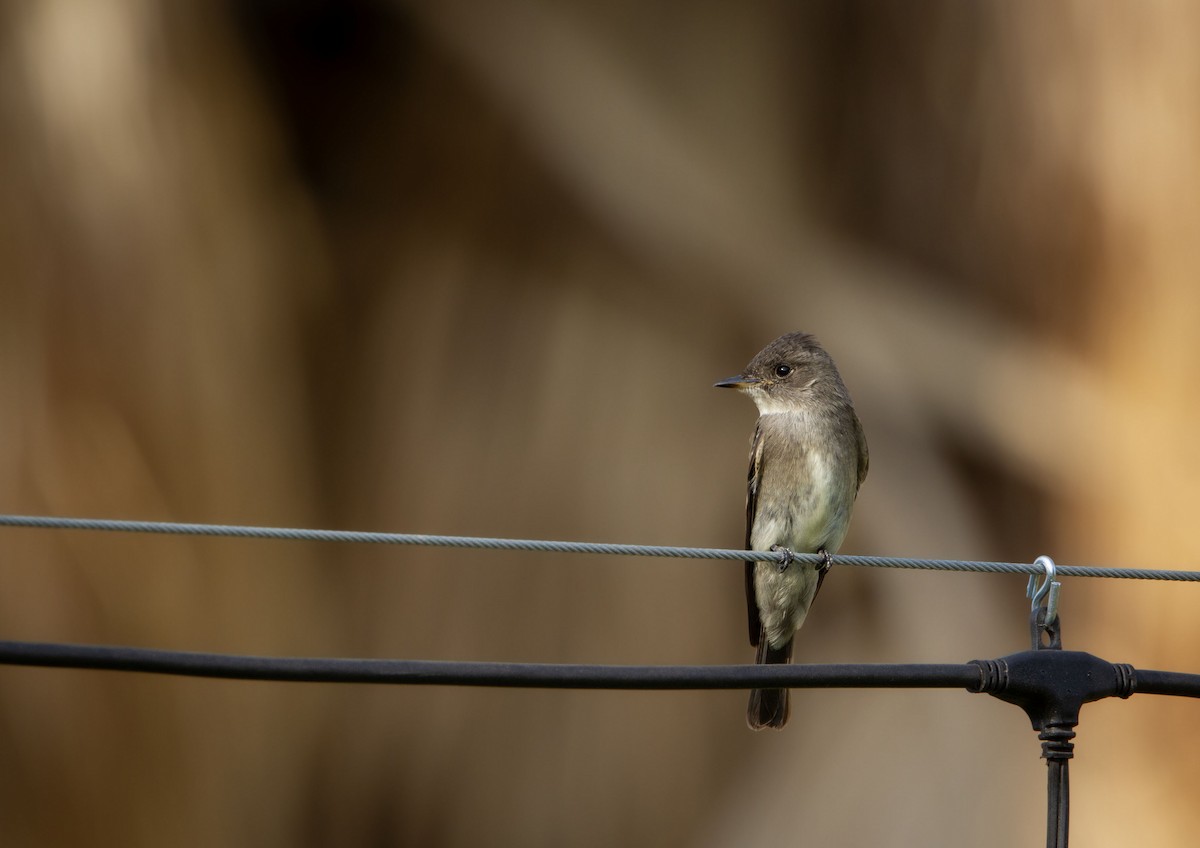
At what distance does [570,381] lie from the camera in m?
8.57

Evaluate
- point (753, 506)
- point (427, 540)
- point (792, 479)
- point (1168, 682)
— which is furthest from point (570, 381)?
point (1168, 682)

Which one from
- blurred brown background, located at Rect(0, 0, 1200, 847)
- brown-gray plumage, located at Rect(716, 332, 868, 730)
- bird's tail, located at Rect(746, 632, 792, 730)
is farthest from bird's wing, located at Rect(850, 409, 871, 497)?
blurred brown background, located at Rect(0, 0, 1200, 847)

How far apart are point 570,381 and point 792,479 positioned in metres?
3.43

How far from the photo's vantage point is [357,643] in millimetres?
8102

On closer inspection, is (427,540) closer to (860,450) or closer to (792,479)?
(792,479)

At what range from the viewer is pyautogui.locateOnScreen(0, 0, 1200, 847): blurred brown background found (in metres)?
7.33

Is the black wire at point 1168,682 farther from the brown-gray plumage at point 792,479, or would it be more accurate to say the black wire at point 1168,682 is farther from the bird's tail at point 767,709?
the bird's tail at point 767,709

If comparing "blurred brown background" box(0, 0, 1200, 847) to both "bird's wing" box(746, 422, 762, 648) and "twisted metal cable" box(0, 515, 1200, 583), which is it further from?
"twisted metal cable" box(0, 515, 1200, 583)

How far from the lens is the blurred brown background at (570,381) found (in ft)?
24.1

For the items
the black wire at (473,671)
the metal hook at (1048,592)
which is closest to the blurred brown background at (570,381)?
the metal hook at (1048,592)

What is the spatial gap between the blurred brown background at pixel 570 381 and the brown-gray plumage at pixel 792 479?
2.62 meters

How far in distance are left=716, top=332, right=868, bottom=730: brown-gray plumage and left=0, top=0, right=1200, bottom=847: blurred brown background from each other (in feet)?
8.61

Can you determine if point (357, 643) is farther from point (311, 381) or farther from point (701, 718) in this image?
point (701, 718)

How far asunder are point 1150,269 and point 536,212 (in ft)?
11.6
